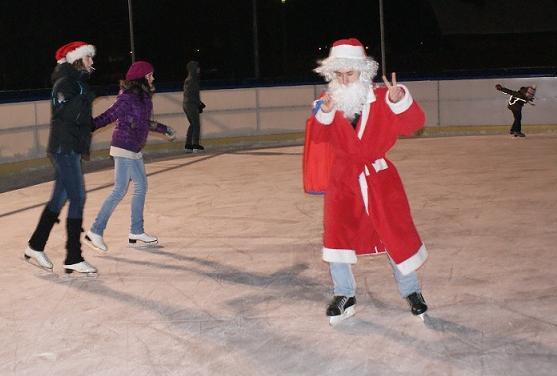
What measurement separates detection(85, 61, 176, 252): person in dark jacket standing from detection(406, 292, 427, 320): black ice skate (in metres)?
2.77

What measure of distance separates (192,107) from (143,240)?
24.7 ft

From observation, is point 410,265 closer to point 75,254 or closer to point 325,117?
point 325,117

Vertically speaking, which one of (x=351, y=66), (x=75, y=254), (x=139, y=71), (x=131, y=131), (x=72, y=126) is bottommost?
(x=75, y=254)

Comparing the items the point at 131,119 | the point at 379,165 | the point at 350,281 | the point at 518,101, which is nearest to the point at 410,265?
the point at 350,281

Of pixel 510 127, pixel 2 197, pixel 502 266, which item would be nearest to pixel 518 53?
pixel 510 127

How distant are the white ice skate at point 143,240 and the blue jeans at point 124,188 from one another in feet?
0.36

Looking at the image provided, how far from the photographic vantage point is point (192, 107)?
1433 centimetres

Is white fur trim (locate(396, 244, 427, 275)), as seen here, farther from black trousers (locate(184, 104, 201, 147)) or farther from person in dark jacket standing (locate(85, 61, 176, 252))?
black trousers (locate(184, 104, 201, 147))

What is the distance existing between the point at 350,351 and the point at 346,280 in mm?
647

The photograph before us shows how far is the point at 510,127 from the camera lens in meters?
15.4

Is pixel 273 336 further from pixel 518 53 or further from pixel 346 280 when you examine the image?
pixel 518 53

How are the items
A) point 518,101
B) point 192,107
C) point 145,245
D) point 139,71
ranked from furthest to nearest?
point 518,101
point 192,107
point 145,245
point 139,71

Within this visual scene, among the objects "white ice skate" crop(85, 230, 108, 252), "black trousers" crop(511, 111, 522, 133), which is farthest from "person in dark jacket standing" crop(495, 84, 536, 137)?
"white ice skate" crop(85, 230, 108, 252)

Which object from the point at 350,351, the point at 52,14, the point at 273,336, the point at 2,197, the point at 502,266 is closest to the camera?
the point at 350,351
